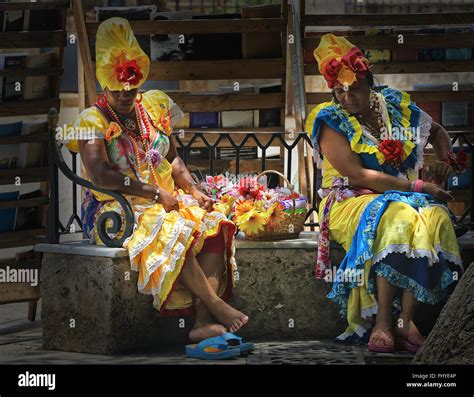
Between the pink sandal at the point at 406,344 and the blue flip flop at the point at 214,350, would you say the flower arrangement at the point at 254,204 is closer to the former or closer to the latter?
the blue flip flop at the point at 214,350

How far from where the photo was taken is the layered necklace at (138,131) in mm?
7320

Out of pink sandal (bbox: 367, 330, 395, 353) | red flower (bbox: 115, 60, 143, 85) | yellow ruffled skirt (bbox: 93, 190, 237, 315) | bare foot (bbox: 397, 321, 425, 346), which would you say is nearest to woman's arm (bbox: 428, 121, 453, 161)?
bare foot (bbox: 397, 321, 425, 346)

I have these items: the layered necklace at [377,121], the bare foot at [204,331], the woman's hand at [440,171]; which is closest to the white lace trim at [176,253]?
the bare foot at [204,331]

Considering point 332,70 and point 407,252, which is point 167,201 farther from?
point 407,252

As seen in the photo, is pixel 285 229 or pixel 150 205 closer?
pixel 150 205

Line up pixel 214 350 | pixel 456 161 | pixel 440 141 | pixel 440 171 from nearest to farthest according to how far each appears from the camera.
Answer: pixel 214 350
pixel 440 171
pixel 456 161
pixel 440 141

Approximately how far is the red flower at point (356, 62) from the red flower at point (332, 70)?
43 mm

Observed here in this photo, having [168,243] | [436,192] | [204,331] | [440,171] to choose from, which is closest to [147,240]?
[168,243]

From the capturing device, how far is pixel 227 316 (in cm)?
712

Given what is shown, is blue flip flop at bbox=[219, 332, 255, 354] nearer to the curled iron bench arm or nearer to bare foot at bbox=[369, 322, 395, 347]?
bare foot at bbox=[369, 322, 395, 347]

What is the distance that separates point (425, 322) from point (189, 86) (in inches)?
187

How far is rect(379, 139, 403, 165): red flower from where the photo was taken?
736 centimetres

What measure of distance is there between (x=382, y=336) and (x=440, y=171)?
1113 mm

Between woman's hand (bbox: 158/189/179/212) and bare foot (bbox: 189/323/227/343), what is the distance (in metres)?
0.67
